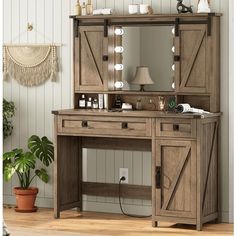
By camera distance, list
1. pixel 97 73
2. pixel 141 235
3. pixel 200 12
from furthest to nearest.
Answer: pixel 97 73, pixel 200 12, pixel 141 235

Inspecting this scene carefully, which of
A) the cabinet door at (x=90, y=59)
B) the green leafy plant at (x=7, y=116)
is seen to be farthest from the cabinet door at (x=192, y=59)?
the green leafy plant at (x=7, y=116)

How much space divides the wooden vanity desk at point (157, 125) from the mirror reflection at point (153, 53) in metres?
0.06

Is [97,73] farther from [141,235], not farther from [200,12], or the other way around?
[141,235]

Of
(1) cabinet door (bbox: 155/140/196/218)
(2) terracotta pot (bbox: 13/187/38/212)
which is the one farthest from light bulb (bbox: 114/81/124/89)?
(2) terracotta pot (bbox: 13/187/38/212)

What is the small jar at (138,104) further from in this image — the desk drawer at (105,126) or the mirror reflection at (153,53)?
the desk drawer at (105,126)

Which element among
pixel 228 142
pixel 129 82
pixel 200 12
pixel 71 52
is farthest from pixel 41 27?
pixel 228 142

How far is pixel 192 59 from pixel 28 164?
1679 millimetres

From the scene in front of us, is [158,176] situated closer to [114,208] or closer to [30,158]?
[114,208]

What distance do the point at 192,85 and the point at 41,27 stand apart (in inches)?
→ 61.8

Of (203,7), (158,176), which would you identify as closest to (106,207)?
(158,176)

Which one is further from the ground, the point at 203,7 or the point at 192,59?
the point at 203,7

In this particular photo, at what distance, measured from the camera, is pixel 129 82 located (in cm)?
605

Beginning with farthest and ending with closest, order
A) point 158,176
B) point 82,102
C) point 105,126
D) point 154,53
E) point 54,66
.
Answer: point 54,66
point 82,102
point 154,53
point 105,126
point 158,176

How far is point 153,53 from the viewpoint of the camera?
233 inches
